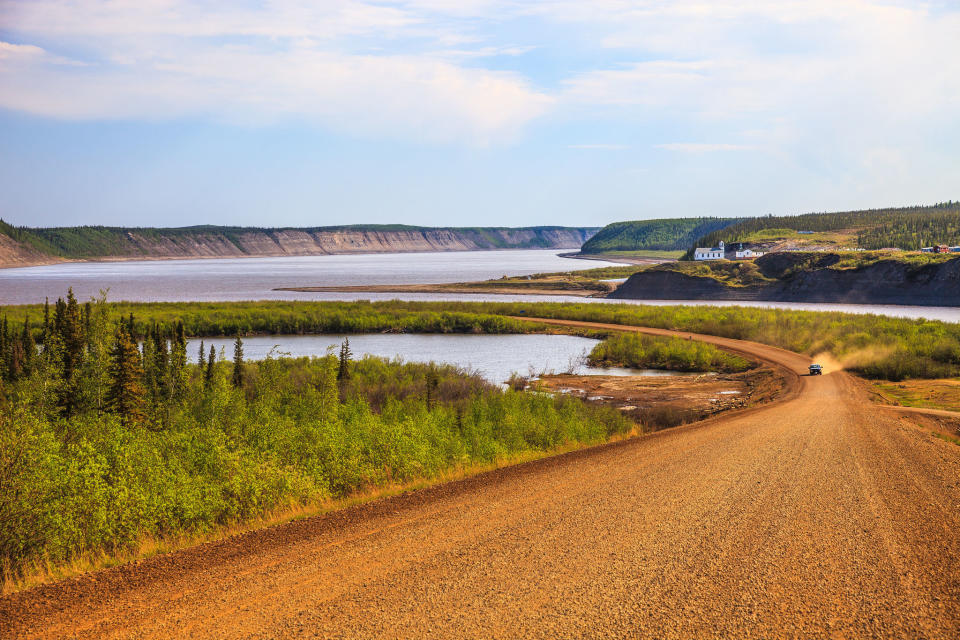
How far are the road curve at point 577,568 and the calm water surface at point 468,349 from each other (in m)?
29.3

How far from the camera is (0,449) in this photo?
497 inches

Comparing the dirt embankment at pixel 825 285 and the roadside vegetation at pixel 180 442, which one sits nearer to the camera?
the roadside vegetation at pixel 180 442

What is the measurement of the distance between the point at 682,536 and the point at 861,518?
407 centimetres

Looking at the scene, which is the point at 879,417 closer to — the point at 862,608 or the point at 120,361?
the point at 862,608

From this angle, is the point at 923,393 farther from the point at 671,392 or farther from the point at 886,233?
the point at 886,233

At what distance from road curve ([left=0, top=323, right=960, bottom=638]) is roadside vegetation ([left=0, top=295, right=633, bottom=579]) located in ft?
3.78

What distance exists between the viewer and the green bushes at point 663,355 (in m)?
51.2

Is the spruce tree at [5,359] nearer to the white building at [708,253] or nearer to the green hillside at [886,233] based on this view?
the white building at [708,253]

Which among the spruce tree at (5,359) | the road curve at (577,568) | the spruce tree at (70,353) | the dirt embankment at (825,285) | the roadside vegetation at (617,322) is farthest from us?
the dirt embankment at (825,285)

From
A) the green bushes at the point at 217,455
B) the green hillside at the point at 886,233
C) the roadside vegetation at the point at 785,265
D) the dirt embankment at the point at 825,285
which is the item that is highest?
the green hillside at the point at 886,233

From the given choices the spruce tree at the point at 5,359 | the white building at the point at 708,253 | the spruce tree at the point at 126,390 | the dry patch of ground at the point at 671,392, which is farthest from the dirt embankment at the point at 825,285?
the spruce tree at the point at 126,390

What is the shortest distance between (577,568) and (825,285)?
112 metres

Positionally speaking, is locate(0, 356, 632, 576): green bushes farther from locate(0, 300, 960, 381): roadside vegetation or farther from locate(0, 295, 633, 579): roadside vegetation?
locate(0, 300, 960, 381): roadside vegetation

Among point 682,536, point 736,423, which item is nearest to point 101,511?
point 682,536
